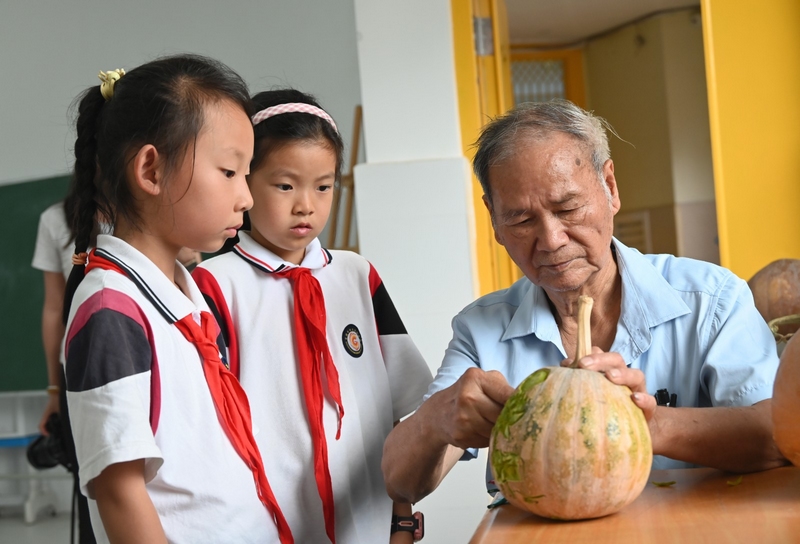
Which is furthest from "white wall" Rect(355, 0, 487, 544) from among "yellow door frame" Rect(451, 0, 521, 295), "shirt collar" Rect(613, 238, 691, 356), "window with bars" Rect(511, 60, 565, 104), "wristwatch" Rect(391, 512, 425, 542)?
"window with bars" Rect(511, 60, 565, 104)

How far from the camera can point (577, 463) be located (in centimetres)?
81

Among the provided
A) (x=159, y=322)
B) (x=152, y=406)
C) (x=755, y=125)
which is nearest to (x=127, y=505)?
(x=152, y=406)

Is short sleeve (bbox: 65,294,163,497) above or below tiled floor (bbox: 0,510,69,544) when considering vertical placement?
above

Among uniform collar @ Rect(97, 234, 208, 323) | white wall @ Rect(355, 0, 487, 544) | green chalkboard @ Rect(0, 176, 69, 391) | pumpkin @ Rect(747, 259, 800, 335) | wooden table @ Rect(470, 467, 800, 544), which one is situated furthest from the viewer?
green chalkboard @ Rect(0, 176, 69, 391)

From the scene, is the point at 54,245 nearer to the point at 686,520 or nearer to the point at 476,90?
the point at 476,90

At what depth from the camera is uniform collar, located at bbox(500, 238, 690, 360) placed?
127cm

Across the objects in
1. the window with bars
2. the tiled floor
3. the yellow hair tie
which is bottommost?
the tiled floor

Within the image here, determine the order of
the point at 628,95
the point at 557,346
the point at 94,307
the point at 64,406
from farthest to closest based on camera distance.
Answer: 1. the point at 628,95
2. the point at 64,406
3. the point at 557,346
4. the point at 94,307

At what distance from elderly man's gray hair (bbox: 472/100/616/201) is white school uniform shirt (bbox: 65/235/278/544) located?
1.69 feet

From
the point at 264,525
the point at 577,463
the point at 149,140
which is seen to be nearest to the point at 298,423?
the point at 264,525

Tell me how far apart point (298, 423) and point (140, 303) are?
39 centimetres

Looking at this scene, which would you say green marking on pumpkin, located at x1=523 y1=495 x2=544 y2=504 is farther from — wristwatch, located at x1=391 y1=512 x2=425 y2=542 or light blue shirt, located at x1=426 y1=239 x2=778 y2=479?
→ wristwatch, located at x1=391 y1=512 x2=425 y2=542

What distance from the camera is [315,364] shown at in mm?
1373

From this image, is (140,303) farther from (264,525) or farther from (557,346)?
(557,346)
